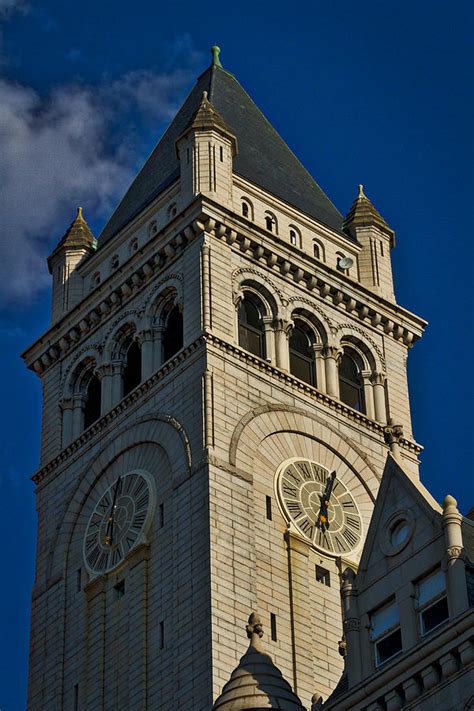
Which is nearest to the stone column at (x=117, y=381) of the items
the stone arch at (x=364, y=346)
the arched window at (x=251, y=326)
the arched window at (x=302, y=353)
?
the arched window at (x=251, y=326)

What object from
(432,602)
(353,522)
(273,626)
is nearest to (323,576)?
(353,522)

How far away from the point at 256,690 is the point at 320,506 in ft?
61.6

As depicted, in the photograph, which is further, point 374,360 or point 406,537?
point 374,360

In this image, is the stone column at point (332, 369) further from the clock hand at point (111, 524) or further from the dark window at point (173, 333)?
the clock hand at point (111, 524)

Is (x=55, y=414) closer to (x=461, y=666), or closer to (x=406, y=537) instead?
(x=406, y=537)

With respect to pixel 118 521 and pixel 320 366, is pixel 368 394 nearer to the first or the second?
pixel 320 366

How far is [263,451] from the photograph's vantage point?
2362 inches

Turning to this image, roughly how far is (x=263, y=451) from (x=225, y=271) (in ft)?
22.7

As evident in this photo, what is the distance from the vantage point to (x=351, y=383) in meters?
66.8

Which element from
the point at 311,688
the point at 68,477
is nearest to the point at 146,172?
the point at 68,477

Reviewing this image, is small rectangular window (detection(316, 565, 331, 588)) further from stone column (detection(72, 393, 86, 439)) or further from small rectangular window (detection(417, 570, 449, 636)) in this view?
small rectangular window (detection(417, 570, 449, 636))

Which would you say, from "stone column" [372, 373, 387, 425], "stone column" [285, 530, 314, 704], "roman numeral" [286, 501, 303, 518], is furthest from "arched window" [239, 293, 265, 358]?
"stone column" [285, 530, 314, 704]

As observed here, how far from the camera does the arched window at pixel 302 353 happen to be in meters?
65.1

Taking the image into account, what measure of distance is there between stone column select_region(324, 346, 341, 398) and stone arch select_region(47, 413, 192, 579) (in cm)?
637
